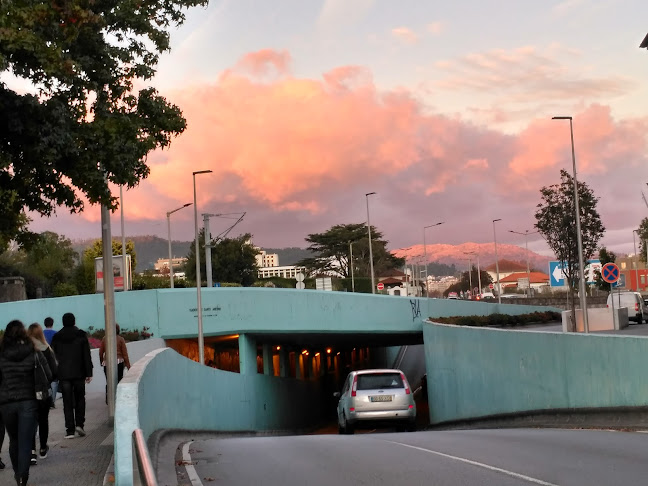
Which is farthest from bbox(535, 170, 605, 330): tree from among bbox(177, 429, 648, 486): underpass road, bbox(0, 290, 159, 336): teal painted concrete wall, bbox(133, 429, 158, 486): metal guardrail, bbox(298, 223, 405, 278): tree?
bbox(298, 223, 405, 278): tree

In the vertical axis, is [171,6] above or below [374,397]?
above

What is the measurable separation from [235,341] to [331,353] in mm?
21456

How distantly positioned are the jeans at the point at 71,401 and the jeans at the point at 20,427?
457 centimetres

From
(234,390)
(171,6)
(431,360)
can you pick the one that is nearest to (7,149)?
(171,6)

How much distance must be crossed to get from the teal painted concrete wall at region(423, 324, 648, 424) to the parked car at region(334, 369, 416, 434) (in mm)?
2544

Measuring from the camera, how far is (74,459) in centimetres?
1310

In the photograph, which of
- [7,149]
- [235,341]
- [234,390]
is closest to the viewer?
[7,149]

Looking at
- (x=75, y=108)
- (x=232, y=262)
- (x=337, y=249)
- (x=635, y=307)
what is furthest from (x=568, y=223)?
(x=337, y=249)

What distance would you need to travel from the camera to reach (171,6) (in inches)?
749

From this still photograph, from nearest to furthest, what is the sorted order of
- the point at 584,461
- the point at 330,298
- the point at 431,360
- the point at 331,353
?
the point at 584,461
the point at 431,360
the point at 330,298
the point at 331,353

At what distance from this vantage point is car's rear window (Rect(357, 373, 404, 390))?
84.2 ft

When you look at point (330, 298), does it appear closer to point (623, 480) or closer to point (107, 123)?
point (107, 123)

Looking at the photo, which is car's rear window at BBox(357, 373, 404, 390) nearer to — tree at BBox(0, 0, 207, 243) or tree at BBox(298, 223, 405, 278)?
tree at BBox(0, 0, 207, 243)

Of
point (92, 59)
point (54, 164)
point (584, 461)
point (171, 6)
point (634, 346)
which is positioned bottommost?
point (584, 461)
